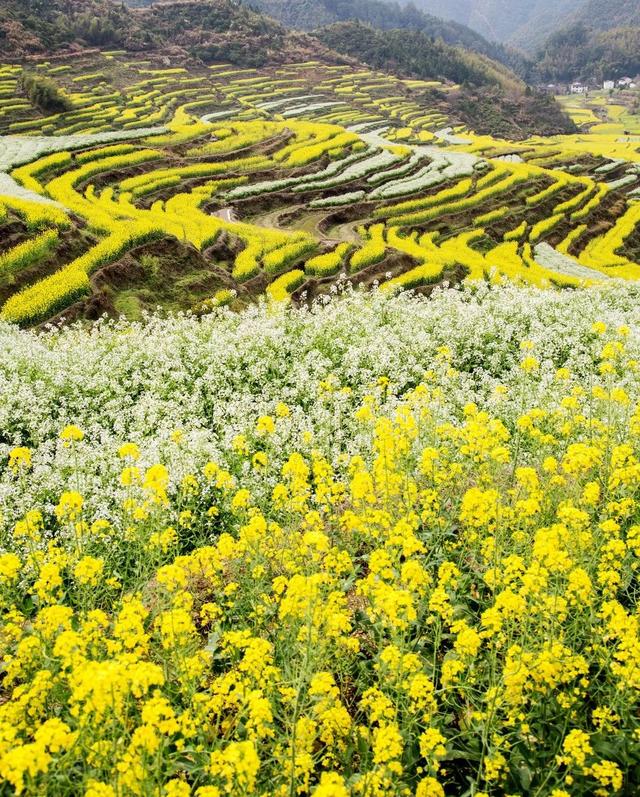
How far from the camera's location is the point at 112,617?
550cm

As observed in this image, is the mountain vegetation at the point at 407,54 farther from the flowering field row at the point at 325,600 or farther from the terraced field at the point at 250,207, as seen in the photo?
the flowering field row at the point at 325,600

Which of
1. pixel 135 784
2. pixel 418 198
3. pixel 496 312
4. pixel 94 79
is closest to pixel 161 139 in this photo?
pixel 418 198

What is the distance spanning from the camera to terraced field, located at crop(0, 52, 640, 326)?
69.5 ft

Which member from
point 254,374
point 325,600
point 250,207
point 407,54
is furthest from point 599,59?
point 325,600

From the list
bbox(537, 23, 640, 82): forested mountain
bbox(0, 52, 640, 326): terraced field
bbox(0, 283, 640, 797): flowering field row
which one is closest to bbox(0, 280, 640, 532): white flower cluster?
bbox(0, 283, 640, 797): flowering field row

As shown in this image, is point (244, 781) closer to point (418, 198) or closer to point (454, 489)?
point (454, 489)

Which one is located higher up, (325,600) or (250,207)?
(325,600)

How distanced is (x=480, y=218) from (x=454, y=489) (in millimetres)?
35537

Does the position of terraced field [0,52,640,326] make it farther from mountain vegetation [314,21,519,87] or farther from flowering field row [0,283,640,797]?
mountain vegetation [314,21,519,87]

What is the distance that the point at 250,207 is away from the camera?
3538 cm

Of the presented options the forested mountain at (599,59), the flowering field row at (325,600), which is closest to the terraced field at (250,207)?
the flowering field row at (325,600)

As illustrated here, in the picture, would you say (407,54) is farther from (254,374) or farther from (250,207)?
(254,374)

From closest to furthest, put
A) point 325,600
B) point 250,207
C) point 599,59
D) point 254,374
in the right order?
point 325,600 < point 254,374 < point 250,207 < point 599,59

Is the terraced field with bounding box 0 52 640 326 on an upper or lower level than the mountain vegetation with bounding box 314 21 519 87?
lower
